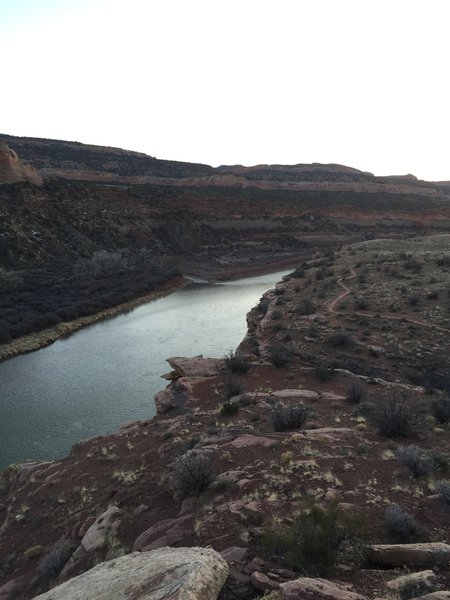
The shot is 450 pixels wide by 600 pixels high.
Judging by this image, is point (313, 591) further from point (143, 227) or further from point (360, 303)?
point (143, 227)

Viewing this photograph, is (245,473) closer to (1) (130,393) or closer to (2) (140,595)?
(2) (140,595)

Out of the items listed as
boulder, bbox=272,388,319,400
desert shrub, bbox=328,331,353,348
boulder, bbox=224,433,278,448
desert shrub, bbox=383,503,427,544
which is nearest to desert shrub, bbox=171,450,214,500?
boulder, bbox=224,433,278,448

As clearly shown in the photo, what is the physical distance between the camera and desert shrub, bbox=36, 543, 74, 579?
24.1 ft

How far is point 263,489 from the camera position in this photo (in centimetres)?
721

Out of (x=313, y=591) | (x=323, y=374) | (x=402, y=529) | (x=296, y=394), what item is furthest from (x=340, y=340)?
(x=313, y=591)

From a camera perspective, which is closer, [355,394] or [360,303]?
[355,394]

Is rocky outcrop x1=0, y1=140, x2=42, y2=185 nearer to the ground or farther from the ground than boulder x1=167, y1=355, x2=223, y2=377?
farther from the ground

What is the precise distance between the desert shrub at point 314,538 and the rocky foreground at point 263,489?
0.06 feet

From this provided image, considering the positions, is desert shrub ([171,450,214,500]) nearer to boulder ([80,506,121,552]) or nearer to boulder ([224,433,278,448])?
boulder ([80,506,121,552])

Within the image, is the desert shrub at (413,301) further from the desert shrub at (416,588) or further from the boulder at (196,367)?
the desert shrub at (416,588)

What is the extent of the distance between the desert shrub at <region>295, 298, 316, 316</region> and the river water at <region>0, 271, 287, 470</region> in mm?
4598

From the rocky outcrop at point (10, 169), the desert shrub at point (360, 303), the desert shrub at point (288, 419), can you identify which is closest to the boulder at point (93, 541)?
the desert shrub at point (288, 419)

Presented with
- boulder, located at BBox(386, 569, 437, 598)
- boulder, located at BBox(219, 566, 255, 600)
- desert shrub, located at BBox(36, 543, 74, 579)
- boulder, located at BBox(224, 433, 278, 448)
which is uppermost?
boulder, located at BBox(386, 569, 437, 598)

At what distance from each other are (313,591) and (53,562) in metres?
5.19
